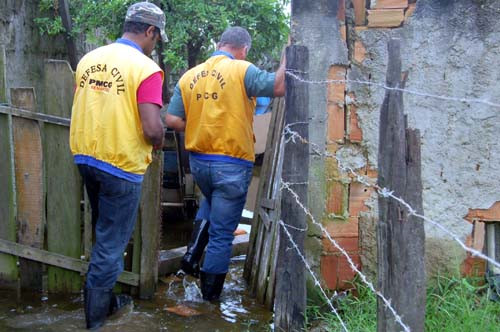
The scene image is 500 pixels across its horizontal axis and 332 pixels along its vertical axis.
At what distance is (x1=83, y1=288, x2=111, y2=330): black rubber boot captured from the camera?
344 centimetres

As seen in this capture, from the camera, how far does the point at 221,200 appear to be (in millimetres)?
4012

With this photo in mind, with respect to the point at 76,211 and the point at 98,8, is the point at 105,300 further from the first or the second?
the point at 98,8

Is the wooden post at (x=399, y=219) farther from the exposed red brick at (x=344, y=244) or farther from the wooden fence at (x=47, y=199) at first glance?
the wooden fence at (x=47, y=199)

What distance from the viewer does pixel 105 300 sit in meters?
3.50

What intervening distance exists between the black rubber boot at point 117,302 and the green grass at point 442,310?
3.94 feet

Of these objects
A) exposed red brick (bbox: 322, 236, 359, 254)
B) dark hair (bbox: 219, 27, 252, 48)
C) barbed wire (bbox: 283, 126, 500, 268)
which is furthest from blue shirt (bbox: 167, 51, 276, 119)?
exposed red brick (bbox: 322, 236, 359, 254)

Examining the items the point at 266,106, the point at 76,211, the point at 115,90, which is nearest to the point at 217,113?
the point at 115,90

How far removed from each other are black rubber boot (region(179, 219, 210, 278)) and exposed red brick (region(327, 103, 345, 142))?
4.11ft

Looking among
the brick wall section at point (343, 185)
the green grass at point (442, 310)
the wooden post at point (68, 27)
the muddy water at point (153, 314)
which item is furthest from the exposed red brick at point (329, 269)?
the wooden post at point (68, 27)

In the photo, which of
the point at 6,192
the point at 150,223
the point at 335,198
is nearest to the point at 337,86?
the point at 335,198

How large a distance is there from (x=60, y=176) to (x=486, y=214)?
9.17 ft

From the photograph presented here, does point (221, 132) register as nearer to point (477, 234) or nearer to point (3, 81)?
point (3, 81)

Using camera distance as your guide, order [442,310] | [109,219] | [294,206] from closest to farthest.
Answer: [294,206]
[442,310]
[109,219]

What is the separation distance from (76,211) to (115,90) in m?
1.10
